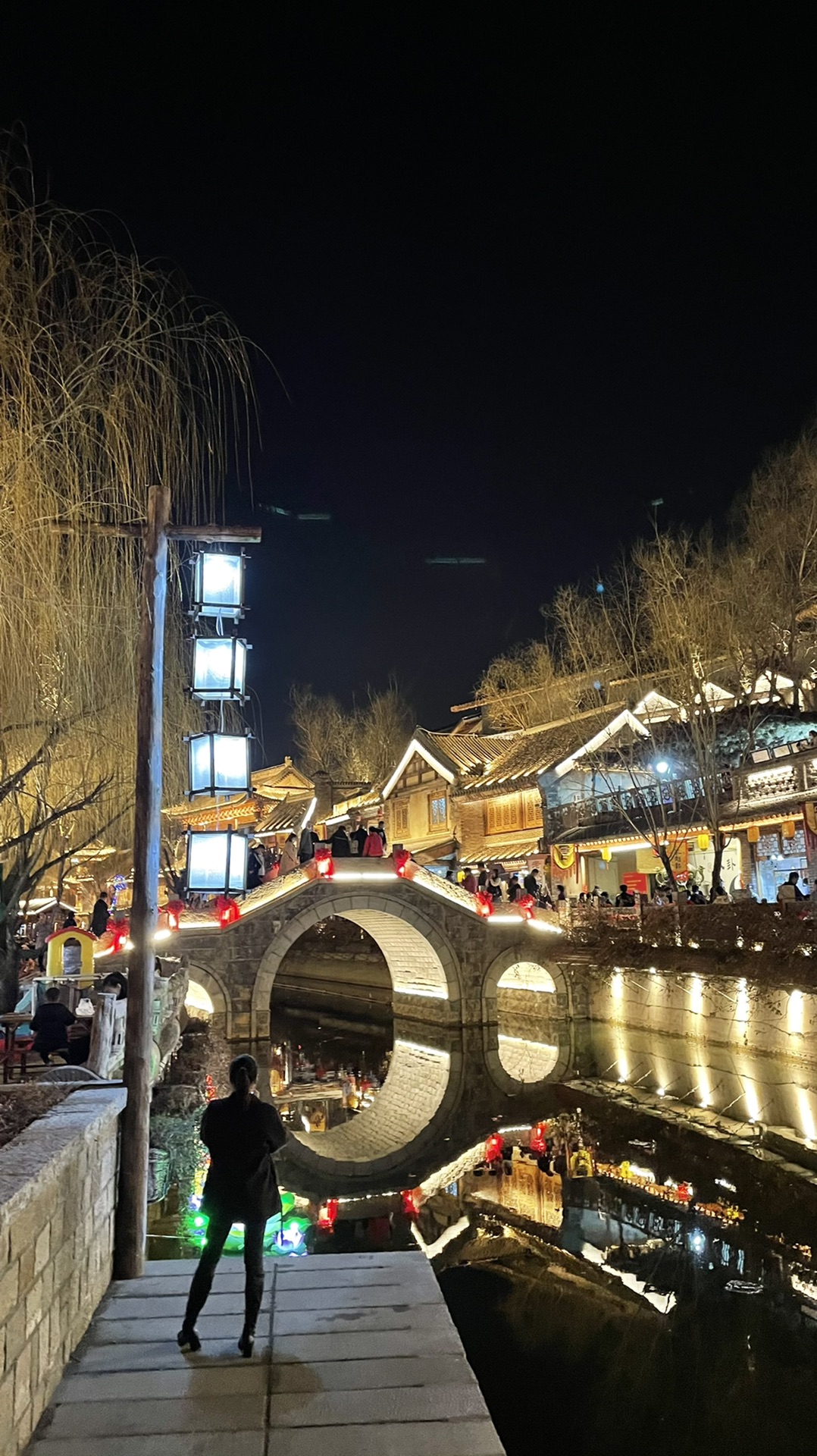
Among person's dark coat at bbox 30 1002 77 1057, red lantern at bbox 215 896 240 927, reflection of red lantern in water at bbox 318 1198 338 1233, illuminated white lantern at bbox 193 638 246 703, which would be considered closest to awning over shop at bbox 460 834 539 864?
red lantern at bbox 215 896 240 927

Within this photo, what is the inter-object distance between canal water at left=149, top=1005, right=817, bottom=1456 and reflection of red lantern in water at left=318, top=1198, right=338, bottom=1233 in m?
0.03

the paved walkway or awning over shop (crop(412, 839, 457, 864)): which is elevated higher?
awning over shop (crop(412, 839, 457, 864))

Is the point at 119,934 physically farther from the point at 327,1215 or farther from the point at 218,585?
the point at 218,585

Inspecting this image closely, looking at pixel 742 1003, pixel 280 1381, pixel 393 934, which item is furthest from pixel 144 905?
pixel 393 934

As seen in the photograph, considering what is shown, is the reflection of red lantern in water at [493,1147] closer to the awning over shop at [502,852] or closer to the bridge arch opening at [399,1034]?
the bridge arch opening at [399,1034]

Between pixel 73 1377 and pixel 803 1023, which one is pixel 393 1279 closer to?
pixel 73 1377

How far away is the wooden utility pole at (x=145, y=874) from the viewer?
5852 mm

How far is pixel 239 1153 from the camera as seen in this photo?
457cm

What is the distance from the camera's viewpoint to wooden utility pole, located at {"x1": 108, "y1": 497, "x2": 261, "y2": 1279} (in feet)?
19.2

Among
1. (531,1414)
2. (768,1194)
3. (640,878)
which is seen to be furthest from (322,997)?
(531,1414)

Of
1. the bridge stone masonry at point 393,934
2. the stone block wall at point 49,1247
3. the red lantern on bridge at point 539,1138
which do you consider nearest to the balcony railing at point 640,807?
the bridge stone masonry at point 393,934

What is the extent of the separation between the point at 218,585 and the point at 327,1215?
8.05 metres

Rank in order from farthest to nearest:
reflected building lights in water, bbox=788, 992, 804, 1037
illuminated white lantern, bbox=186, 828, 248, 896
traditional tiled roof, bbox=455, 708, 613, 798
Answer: traditional tiled roof, bbox=455, 708, 613, 798, reflected building lights in water, bbox=788, 992, 804, 1037, illuminated white lantern, bbox=186, 828, 248, 896

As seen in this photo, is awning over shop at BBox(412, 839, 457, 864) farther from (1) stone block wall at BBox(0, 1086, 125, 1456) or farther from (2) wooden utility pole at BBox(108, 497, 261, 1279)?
(1) stone block wall at BBox(0, 1086, 125, 1456)
